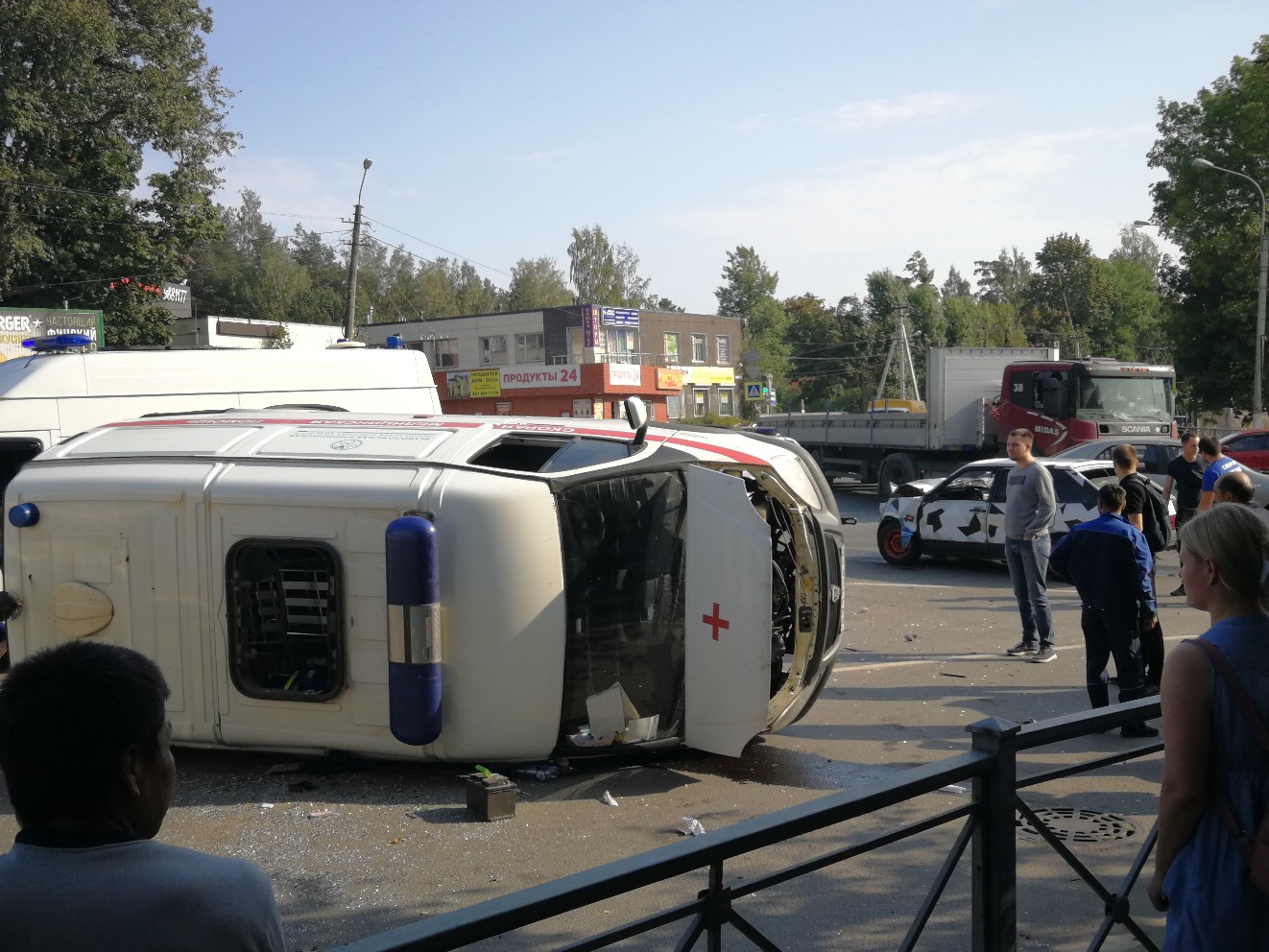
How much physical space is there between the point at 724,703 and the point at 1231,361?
1475 inches

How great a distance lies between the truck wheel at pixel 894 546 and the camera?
52.2ft

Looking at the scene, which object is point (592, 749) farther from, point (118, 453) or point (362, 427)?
point (118, 453)

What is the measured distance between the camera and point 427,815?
624cm

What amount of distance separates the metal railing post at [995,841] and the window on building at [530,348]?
212 feet

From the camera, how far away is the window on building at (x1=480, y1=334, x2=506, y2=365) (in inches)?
2682

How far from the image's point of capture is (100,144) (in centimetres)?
3762

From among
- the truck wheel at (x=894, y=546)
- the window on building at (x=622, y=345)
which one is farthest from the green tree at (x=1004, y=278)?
the truck wheel at (x=894, y=546)

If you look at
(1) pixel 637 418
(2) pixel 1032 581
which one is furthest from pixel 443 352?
(1) pixel 637 418

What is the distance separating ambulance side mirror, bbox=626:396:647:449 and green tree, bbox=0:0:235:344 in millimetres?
33195

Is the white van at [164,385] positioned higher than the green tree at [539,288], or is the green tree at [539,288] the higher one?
the green tree at [539,288]

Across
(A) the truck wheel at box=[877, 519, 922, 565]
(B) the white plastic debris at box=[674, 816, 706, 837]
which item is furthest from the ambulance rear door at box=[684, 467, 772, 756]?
(A) the truck wheel at box=[877, 519, 922, 565]

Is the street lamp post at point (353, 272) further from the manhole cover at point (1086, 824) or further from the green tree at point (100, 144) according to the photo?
the manhole cover at point (1086, 824)

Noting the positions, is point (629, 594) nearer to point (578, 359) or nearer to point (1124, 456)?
point (1124, 456)

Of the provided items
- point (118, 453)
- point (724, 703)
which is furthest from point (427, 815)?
point (118, 453)
